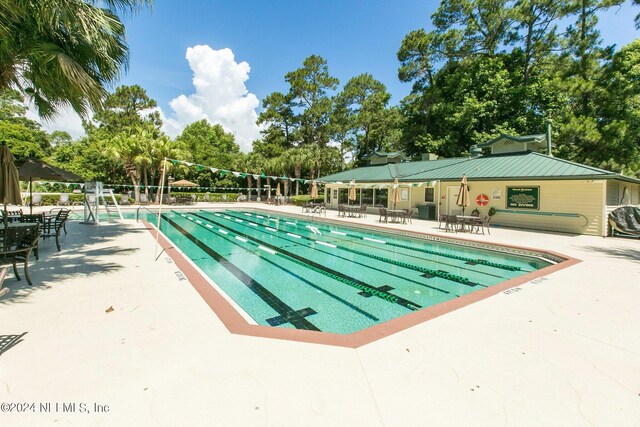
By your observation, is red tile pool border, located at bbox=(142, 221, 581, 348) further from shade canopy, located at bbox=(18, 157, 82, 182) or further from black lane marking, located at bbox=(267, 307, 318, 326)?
shade canopy, located at bbox=(18, 157, 82, 182)

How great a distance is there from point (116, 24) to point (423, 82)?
30.6 metres

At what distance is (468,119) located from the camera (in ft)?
80.9

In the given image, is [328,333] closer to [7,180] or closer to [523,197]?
[7,180]

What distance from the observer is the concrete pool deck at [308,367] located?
2307mm

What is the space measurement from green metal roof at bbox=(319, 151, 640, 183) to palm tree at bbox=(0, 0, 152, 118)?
15.3m

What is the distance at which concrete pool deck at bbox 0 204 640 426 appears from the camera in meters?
2.31

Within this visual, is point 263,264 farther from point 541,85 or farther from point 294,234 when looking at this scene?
point 541,85

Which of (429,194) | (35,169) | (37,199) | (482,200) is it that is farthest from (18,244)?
(37,199)

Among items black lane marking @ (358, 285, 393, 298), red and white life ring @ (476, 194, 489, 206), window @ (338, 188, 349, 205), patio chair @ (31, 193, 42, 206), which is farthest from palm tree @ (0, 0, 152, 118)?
patio chair @ (31, 193, 42, 206)

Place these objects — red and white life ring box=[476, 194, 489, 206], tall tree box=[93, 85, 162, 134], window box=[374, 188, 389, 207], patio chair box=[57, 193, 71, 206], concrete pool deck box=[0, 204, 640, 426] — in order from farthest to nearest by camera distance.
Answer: tall tree box=[93, 85, 162, 134] → patio chair box=[57, 193, 71, 206] → window box=[374, 188, 389, 207] → red and white life ring box=[476, 194, 489, 206] → concrete pool deck box=[0, 204, 640, 426]

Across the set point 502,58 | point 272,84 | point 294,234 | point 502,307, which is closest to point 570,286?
point 502,307

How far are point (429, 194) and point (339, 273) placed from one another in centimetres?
1317

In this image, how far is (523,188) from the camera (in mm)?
14227

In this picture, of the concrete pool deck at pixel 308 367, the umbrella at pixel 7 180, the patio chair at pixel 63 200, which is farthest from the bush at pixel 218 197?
the concrete pool deck at pixel 308 367
